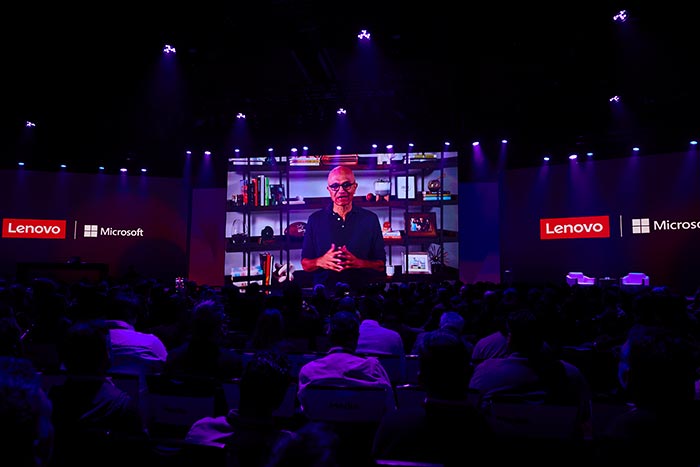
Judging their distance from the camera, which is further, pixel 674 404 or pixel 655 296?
pixel 655 296

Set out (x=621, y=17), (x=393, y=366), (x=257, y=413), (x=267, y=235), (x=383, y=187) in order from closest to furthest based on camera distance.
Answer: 1. (x=257, y=413)
2. (x=393, y=366)
3. (x=621, y=17)
4. (x=383, y=187)
5. (x=267, y=235)

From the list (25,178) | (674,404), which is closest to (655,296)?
(674,404)

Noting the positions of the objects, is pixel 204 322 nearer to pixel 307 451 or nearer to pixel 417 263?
pixel 307 451

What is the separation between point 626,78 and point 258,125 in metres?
8.33

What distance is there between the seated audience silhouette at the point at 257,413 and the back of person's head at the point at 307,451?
0.79 meters

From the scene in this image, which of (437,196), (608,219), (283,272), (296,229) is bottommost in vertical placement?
(283,272)

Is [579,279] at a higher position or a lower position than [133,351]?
higher

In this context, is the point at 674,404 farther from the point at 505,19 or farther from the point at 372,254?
the point at 372,254

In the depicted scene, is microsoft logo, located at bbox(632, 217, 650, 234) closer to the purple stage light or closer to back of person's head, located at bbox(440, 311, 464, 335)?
the purple stage light

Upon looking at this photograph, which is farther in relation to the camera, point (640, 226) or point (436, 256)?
point (640, 226)

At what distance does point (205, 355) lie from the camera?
3.31 m

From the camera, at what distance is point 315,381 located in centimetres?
301

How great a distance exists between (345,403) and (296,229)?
11235mm

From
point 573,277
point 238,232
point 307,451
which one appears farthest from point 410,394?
point 573,277
